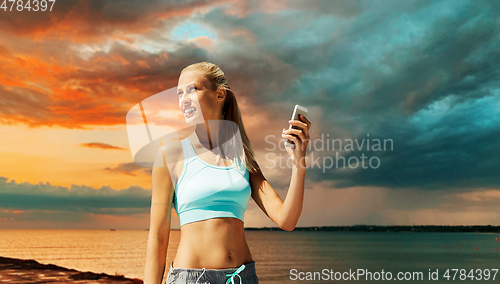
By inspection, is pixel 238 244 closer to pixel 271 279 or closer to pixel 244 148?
pixel 244 148

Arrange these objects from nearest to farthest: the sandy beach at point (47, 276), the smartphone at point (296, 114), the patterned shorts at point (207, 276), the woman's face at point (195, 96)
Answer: the patterned shorts at point (207, 276) → the smartphone at point (296, 114) → the woman's face at point (195, 96) → the sandy beach at point (47, 276)

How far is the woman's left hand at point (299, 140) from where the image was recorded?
1.94 meters

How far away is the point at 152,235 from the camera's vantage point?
76.1 inches

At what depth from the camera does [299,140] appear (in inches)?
77.5

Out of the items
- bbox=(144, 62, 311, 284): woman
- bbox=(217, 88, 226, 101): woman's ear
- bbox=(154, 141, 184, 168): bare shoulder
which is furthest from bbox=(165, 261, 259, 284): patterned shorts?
bbox=(217, 88, 226, 101): woman's ear

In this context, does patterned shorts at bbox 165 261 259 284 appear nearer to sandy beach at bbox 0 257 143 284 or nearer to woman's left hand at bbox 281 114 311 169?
woman's left hand at bbox 281 114 311 169

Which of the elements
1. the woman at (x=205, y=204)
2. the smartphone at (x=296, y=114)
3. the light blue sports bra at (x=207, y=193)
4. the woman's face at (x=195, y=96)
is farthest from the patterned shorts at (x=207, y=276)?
the woman's face at (x=195, y=96)

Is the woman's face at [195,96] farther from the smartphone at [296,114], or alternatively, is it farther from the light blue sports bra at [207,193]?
the smartphone at [296,114]

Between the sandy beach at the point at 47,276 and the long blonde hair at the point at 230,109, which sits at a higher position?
the long blonde hair at the point at 230,109

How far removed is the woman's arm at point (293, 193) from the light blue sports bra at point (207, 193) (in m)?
0.18

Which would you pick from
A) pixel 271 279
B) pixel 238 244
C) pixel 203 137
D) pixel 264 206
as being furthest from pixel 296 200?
pixel 271 279

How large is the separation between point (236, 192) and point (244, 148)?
14.6 inches

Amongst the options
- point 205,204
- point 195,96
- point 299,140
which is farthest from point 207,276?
point 195,96

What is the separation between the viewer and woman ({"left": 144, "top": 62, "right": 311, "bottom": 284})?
187 cm
